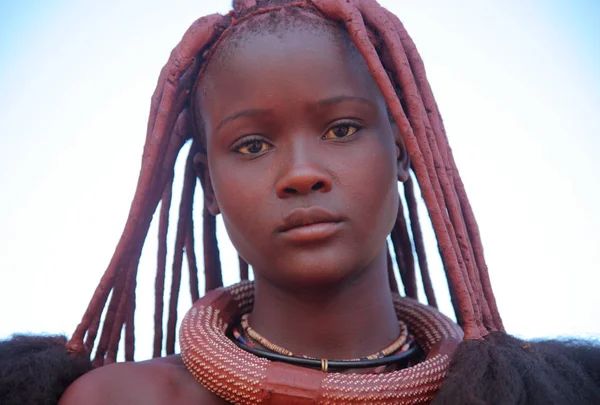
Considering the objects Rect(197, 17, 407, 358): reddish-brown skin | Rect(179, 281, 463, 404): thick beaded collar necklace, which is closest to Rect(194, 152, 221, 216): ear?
Rect(197, 17, 407, 358): reddish-brown skin

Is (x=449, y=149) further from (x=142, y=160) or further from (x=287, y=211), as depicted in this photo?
(x=142, y=160)

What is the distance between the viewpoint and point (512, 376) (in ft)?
5.34

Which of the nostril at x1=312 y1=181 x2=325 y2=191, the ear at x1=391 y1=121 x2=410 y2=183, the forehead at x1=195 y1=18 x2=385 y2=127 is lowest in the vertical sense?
the nostril at x1=312 y1=181 x2=325 y2=191

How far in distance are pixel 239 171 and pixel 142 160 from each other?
15.0 inches

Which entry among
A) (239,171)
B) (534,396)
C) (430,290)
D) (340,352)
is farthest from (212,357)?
(430,290)

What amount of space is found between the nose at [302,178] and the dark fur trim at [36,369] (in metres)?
0.79

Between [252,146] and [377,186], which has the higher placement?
[252,146]

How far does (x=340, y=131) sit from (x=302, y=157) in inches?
6.6

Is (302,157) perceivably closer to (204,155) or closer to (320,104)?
(320,104)

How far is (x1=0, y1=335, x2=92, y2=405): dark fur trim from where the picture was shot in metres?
1.84

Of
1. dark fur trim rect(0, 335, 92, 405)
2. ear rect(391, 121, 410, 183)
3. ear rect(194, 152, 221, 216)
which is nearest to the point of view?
→ dark fur trim rect(0, 335, 92, 405)

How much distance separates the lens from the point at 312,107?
6.42ft

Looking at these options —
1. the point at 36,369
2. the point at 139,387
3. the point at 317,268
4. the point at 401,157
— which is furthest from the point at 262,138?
the point at 36,369

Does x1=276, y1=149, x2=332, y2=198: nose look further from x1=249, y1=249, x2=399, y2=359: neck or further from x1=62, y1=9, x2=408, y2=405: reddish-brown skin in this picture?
x1=249, y1=249, x2=399, y2=359: neck
